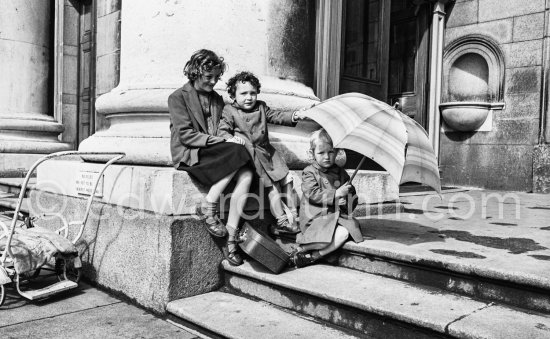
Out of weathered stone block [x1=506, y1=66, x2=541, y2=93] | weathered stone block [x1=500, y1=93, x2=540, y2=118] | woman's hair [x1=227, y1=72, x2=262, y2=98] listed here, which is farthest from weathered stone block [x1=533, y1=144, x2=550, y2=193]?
woman's hair [x1=227, y1=72, x2=262, y2=98]

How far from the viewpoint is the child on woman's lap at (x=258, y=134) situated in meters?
3.73

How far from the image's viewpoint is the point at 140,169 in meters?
3.80

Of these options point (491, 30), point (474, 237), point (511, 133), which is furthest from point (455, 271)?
point (491, 30)

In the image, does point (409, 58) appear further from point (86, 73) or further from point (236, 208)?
point (236, 208)

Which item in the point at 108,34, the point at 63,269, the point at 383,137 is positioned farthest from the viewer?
the point at 108,34

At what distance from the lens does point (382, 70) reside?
717 cm

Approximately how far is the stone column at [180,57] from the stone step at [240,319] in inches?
43.0

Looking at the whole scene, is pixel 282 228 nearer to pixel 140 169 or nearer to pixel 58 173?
pixel 140 169

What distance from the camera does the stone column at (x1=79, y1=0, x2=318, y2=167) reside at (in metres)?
4.15

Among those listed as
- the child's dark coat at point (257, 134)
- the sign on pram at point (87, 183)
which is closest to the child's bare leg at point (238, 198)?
the child's dark coat at point (257, 134)

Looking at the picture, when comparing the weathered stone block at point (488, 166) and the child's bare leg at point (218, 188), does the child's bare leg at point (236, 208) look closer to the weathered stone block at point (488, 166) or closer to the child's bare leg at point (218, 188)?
the child's bare leg at point (218, 188)

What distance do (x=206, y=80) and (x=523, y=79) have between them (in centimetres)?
591

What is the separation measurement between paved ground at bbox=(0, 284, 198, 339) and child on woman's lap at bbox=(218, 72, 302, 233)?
112cm

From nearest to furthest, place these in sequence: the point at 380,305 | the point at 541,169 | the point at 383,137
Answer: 1. the point at 380,305
2. the point at 383,137
3. the point at 541,169
